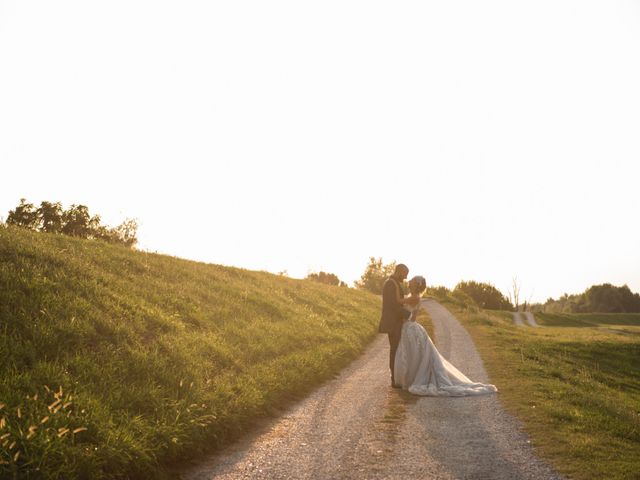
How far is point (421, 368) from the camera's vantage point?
14.8 metres

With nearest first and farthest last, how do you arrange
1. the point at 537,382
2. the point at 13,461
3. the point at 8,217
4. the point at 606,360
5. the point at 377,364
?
the point at 13,461 < the point at 537,382 < the point at 377,364 < the point at 606,360 < the point at 8,217

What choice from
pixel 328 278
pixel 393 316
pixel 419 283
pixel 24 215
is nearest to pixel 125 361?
pixel 393 316

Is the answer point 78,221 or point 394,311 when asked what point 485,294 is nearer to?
point 78,221

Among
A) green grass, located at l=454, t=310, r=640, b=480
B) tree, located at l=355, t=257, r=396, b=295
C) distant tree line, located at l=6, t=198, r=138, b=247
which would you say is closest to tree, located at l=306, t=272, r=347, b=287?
tree, located at l=355, t=257, r=396, b=295

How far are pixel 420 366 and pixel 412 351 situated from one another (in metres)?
0.46

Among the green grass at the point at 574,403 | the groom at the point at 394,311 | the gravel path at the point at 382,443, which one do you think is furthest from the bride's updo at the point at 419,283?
the green grass at the point at 574,403

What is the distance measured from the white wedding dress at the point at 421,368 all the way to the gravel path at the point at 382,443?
60cm

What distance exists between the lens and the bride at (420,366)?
47.8 ft

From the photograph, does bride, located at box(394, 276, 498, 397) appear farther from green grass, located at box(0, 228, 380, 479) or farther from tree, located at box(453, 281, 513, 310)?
tree, located at box(453, 281, 513, 310)

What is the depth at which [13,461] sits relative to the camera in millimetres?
6918

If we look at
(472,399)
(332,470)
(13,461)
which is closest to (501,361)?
(472,399)

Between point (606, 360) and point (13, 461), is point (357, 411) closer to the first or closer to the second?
point (13, 461)

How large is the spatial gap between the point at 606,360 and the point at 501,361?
11537mm

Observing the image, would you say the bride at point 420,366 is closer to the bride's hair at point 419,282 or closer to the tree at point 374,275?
the bride's hair at point 419,282
